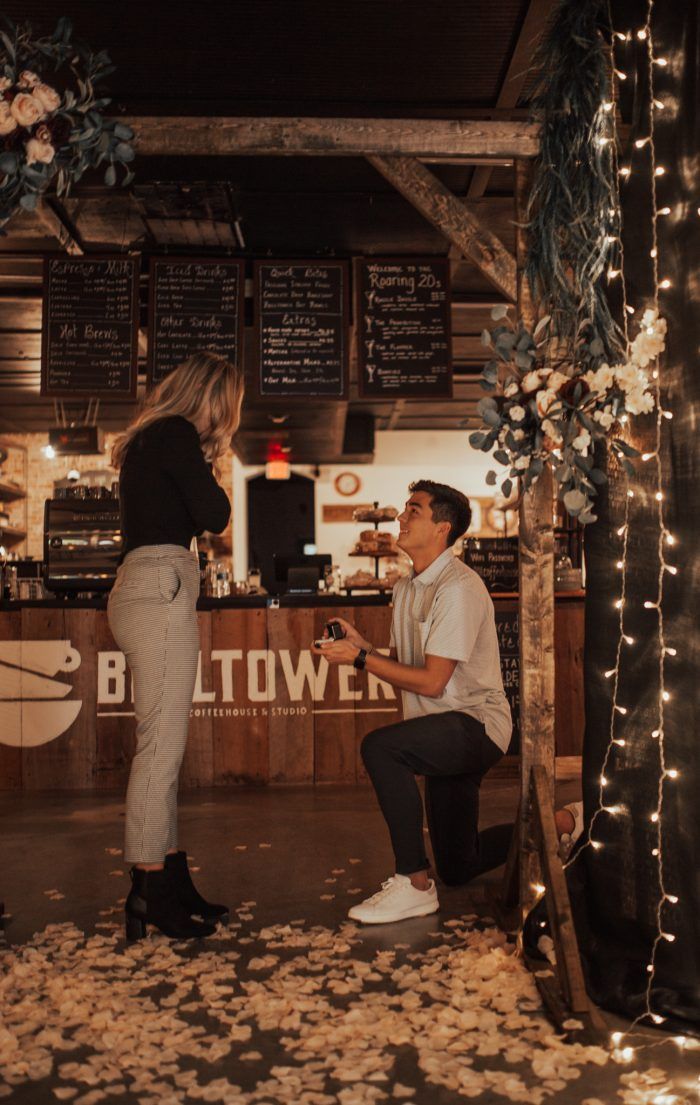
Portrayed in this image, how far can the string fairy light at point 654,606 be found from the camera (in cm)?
237

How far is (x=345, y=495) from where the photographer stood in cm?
1329

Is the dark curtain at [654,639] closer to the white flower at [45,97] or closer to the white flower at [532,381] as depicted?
the white flower at [532,381]

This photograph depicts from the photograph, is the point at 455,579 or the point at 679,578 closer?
the point at 679,578

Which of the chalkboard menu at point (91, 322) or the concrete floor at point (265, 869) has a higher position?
the chalkboard menu at point (91, 322)

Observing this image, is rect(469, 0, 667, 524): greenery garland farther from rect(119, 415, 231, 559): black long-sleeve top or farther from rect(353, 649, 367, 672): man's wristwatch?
rect(119, 415, 231, 559): black long-sleeve top

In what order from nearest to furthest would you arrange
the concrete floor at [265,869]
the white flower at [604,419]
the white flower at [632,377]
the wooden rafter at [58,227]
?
the concrete floor at [265,869] < the white flower at [632,377] < the white flower at [604,419] < the wooden rafter at [58,227]

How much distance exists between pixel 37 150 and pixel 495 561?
4100 mm

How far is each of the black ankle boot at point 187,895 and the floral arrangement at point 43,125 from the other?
6.16 ft

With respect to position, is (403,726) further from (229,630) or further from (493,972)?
(229,630)

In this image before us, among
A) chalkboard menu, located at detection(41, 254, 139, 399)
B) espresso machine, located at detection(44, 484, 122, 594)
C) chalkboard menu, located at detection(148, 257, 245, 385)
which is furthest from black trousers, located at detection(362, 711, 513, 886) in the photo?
chalkboard menu, located at detection(41, 254, 139, 399)

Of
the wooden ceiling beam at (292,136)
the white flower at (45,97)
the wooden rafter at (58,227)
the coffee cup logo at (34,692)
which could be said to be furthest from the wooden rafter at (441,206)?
the coffee cup logo at (34,692)

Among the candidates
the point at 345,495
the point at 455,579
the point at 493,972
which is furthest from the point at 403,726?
the point at 345,495

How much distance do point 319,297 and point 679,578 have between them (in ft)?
12.5

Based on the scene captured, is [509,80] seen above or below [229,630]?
above
